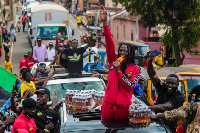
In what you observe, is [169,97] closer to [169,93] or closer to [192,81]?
[169,93]

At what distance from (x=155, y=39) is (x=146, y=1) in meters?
15.4

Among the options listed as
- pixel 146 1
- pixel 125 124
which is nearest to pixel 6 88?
pixel 125 124

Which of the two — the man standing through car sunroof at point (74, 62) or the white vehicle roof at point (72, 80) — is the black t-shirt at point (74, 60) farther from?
the white vehicle roof at point (72, 80)

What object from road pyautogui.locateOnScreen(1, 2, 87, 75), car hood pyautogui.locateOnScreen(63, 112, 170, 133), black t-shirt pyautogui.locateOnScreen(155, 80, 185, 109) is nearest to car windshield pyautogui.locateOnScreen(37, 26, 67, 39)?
road pyautogui.locateOnScreen(1, 2, 87, 75)

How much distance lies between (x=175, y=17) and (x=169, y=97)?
14646mm

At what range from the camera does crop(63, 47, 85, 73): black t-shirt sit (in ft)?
36.9

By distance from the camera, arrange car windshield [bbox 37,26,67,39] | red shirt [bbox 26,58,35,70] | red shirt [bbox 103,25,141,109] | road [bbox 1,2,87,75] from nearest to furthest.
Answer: red shirt [bbox 103,25,141,109]
red shirt [bbox 26,58,35,70]
car windshield [bbox 37,26,67,39]
road [bbox 1,2,87,75]

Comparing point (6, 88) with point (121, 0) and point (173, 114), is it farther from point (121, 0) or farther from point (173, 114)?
point (121, 0)

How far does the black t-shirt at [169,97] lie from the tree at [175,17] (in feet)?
44.5

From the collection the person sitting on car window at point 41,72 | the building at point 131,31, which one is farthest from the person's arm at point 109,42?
the building at point 131,31

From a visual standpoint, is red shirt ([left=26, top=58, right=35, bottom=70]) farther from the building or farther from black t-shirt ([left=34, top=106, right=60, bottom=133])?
the building

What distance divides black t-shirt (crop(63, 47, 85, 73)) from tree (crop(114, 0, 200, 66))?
9.87 m

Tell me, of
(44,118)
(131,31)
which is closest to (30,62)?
(44,118)

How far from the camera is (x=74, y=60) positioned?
37.6ft
